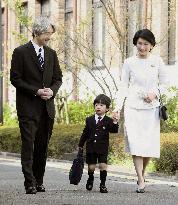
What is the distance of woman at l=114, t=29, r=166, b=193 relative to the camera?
1278 cm

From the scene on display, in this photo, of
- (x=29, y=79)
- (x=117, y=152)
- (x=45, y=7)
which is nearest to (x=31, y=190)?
(x=29, y=79)

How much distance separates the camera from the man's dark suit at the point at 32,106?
1212 centimetres

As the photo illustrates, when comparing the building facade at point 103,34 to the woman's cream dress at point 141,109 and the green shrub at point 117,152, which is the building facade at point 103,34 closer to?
the green shrub at point 117,152

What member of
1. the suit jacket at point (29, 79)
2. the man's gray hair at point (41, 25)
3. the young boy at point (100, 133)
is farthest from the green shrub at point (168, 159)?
the man's gray hair at point (41, 25)

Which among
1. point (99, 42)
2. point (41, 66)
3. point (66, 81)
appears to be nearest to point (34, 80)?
point (41, 66)

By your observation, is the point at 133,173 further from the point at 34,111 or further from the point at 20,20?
the point at 20,20

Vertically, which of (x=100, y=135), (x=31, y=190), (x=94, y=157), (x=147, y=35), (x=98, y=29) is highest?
(x=98, y=29)

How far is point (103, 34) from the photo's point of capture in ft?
→ 104

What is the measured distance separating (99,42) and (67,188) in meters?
18.7

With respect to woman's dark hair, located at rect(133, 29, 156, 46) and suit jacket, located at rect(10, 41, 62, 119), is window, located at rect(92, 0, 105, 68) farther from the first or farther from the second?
suit jacket, located at rect(10, 41, 62, 119)

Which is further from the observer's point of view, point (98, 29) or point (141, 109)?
→ point (98, 29)

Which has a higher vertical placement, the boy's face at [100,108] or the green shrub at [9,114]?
the green shrub at [9,114]

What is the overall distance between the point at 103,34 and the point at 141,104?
18903 mm

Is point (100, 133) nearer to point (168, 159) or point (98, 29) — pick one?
point (168, 159)
